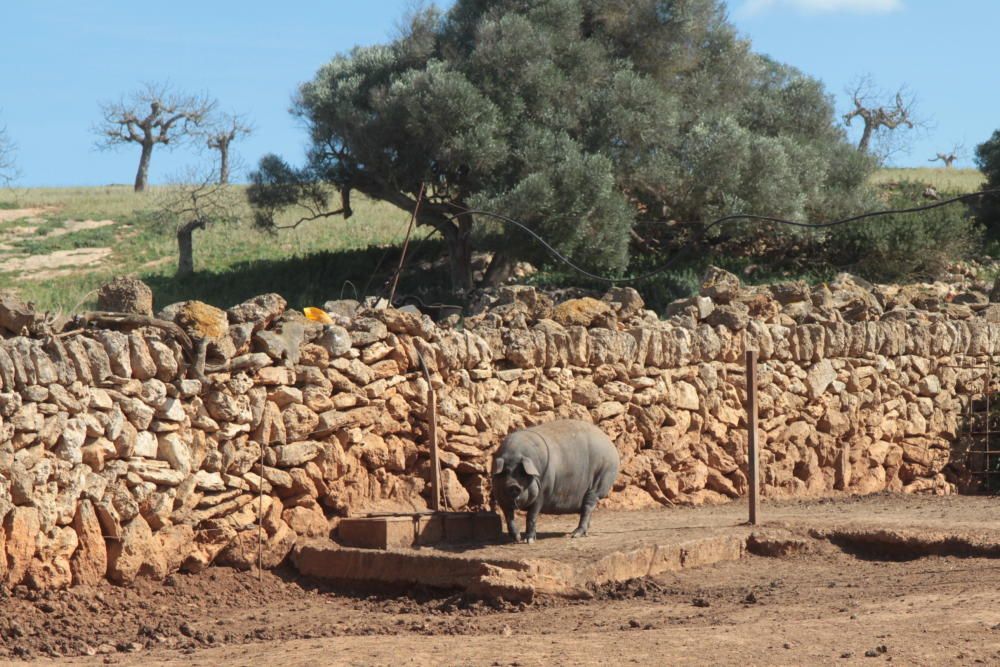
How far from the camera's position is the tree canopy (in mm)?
23750

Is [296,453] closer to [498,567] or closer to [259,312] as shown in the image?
[259,312]

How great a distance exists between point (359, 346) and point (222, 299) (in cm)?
1739

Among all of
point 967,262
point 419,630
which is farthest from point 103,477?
point 967,262

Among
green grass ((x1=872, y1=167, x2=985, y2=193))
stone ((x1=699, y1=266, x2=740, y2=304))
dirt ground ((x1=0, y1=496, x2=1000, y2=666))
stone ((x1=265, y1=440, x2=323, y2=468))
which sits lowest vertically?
dirt ground ((x1=0, y1=496, x2=1000, y2=666))

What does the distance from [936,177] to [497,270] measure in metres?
26.6

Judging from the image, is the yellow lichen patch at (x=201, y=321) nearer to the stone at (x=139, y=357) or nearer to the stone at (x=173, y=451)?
the stone at (x=139, y=357)

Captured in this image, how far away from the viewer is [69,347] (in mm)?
8023

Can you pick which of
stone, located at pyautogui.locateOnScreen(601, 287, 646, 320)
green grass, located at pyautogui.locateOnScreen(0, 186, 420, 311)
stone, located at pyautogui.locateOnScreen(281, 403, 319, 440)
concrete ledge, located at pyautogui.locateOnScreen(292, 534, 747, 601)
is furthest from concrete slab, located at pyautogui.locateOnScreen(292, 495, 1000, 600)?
green grass, located at pyautogui.locateOnScreen(0, 186, 420, 311)

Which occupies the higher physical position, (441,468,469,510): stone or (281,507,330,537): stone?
(441,468,469,510): stone

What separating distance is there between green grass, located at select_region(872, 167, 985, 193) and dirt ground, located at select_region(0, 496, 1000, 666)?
97.3ft

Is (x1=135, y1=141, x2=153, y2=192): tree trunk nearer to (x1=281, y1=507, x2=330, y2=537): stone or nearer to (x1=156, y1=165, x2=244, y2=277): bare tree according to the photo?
(x1=156, y1=165, x2=244, y2=277): bare tree

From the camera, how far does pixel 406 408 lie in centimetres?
1025

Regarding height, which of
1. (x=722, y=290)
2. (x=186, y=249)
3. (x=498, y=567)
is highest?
(x=186, y=249)

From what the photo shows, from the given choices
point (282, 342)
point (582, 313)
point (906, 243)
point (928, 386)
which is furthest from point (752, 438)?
point (906, 243)
